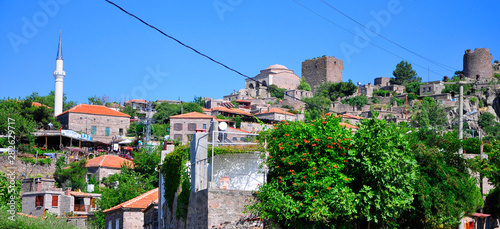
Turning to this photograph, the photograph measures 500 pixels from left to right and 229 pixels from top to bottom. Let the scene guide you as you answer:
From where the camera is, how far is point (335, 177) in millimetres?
14781

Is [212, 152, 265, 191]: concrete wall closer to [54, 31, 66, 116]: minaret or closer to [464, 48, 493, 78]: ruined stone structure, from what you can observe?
[54, 31, 66, 116]: minaret

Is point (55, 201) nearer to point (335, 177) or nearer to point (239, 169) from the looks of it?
point (239, 169)

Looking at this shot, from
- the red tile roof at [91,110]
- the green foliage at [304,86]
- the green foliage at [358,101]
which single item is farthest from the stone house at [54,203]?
the green foliage at [304,86]

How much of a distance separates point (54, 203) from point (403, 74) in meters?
85.2

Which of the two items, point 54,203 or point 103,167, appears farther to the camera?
point 103,167

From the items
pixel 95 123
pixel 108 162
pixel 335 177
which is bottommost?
pixel 108 162

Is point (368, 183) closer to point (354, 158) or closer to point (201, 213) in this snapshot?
point (354, 158)

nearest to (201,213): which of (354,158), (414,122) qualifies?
(354,158)

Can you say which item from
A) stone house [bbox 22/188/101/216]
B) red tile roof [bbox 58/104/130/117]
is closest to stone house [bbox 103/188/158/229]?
stone house [bbox 22/188/101/216]

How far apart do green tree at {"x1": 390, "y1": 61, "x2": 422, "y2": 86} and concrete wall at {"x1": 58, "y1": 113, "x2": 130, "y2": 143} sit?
61913mm

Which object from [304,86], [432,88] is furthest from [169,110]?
[432,88]

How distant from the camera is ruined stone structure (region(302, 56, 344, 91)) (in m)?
121

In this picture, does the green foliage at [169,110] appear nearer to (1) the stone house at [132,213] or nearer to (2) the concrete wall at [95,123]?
(2) the concrete wall at [95,123]

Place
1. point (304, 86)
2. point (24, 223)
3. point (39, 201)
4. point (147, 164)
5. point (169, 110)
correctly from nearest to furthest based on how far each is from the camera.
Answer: point (24, 223) → point (39, 201) → point (147, 164) → point (169, 110) → point (304, 86)
